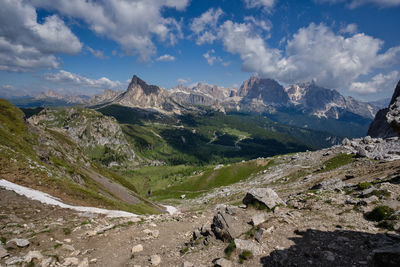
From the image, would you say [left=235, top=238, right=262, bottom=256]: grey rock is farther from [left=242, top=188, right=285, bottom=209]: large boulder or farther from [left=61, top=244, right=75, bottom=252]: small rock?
[left=61, top=244, right=75, bottom=252]: small rock

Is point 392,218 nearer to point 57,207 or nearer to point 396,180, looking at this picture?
point 396,180

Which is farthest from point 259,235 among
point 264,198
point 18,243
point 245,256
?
point 18,243

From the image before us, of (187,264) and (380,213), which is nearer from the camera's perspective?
(187,264)

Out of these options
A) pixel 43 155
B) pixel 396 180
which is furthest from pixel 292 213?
pixel 43 155

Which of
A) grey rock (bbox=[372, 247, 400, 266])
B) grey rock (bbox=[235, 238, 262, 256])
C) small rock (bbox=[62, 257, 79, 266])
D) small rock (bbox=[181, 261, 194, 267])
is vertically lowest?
small rock (bbox=[62, 257, 79, 266])

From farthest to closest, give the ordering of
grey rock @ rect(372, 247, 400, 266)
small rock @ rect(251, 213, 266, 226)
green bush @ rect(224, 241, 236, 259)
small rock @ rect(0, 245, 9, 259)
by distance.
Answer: small rock @ rect(251, 213, 266, 226)
small rock @ rect(0, 245, 9, 259)
green bush @ rect(224, 241, 236, 259)
grey rock @ rect(372, 247, 400, 266)

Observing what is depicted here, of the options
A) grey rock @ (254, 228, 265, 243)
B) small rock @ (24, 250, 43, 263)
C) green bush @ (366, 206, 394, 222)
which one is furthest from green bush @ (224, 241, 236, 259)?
small rock @ (24, 250, 43, 263)

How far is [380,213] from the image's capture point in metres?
16.8

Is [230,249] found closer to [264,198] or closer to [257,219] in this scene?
[257,219]

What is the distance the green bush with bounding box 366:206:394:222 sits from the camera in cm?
1647

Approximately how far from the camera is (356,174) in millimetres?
43500

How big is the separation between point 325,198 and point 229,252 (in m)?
15.8

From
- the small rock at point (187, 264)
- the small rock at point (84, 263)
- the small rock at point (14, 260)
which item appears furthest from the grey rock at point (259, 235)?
the small rock at point (14, 260)

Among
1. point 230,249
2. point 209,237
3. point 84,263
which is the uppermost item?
point 230,249
